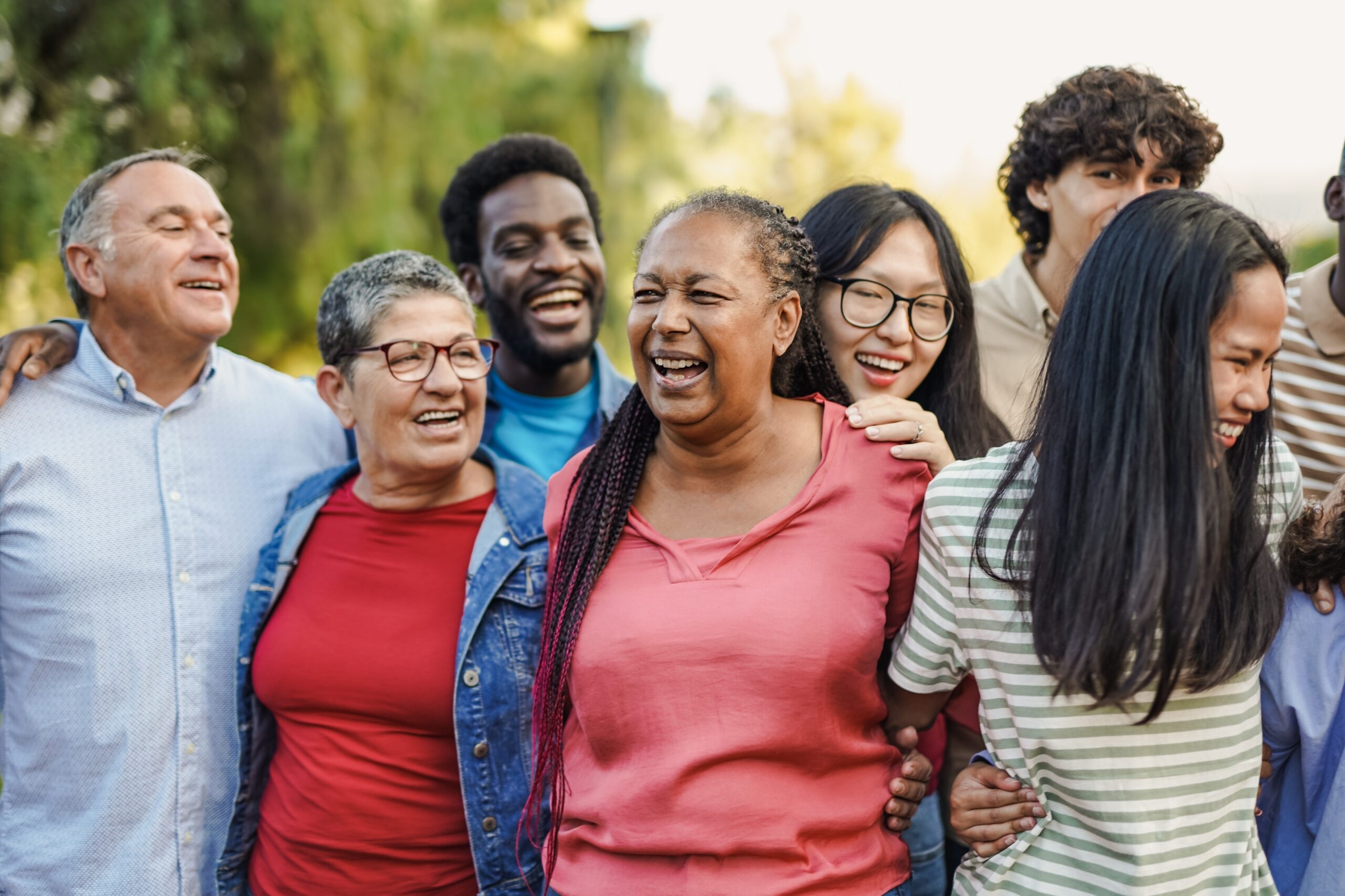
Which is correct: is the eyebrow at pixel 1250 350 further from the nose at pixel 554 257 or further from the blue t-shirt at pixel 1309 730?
the nose at pixel 554 257

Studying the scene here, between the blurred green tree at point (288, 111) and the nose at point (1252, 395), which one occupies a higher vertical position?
the blurred green tree at point (288, 111)

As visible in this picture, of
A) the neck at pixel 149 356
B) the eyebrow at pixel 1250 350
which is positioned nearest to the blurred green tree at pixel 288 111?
the neck at pixel 149 356

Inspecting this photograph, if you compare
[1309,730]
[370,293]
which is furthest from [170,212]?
[1309,730]

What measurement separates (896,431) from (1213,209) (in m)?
0.79

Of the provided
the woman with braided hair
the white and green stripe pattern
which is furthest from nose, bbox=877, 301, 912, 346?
the white and green stripe pattern

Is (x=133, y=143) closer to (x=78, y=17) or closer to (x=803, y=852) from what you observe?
(x=78, y=17)

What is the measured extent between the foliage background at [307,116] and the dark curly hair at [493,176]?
1.06 m

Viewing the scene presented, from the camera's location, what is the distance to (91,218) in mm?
3082

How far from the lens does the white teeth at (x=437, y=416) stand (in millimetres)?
2916

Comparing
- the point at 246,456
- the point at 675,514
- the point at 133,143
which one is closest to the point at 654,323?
the point at 675,514

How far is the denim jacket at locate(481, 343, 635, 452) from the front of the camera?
3697 mm

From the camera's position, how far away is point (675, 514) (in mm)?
2432

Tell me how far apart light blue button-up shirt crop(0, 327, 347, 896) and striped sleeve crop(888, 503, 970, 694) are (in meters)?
1.89

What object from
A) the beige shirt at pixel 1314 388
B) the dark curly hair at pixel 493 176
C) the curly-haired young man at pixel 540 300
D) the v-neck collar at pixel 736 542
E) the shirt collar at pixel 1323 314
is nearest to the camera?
the v-neck collar at pixel 736 542
